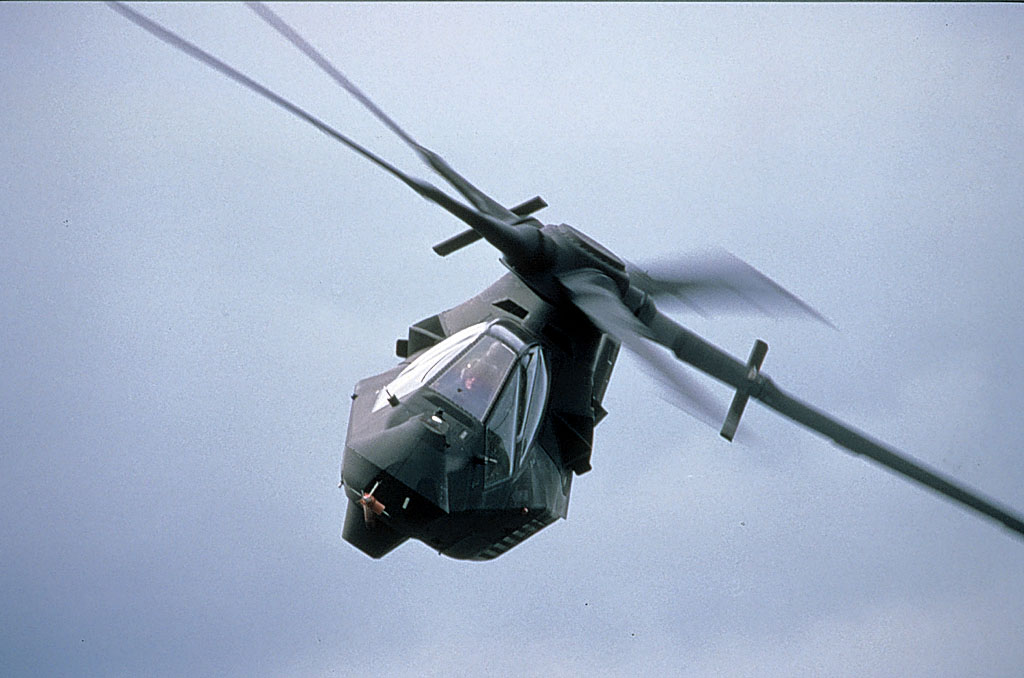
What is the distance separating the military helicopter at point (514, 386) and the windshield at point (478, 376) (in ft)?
0.11

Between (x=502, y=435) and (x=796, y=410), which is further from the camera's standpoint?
(x=796, y=410)

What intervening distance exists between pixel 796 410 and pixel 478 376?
857 cm

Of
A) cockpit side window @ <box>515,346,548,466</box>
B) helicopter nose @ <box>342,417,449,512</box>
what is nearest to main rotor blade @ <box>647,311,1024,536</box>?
cockpit side window @ <box>515,346,548,466</box>

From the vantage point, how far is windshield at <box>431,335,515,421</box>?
80.9 feet

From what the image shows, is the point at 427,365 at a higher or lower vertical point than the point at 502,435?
higher

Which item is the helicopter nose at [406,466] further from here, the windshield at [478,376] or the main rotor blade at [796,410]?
the main rotor blade at [796,410]

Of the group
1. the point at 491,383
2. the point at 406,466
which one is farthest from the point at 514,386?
the point at 406,466

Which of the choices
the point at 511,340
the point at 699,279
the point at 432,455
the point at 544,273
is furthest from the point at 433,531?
the point at 699,279

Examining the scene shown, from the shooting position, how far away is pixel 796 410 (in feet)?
93.0

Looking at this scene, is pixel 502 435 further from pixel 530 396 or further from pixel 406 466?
pixel 406 466

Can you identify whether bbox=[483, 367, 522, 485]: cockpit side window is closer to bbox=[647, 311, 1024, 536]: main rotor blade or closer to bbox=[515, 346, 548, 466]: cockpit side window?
bbox=[515, 346, 548, 466]: cockpit side window

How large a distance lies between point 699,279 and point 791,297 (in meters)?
3.19

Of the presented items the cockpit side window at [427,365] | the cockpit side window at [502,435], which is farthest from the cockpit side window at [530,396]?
the cockpit side window at [427,365]

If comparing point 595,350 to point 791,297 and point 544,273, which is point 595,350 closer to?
point 544,273
